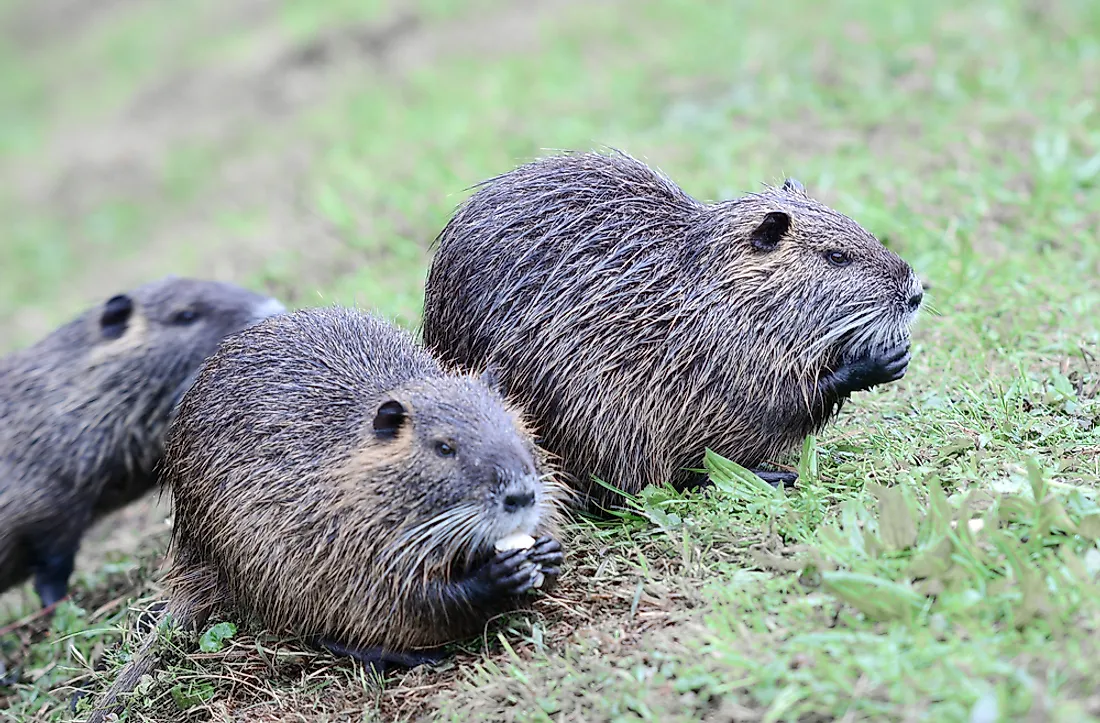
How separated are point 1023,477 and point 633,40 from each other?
6583mm

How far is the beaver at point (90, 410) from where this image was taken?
5.00m

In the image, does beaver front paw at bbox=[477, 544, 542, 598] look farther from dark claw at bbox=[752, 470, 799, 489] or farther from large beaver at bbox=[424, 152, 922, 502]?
dark claw at bbox=[752, 470, 799, 489]

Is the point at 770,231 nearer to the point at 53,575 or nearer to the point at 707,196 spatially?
the point at 707,196

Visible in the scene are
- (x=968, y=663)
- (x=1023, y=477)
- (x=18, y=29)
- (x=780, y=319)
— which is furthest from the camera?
(x=18, y=29)

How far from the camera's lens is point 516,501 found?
10.1 feet

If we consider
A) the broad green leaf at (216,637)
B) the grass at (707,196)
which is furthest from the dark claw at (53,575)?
the broad green leaf at (216,637)

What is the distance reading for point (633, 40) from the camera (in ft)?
29.8

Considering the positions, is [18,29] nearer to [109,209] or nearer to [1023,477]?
[109,209]

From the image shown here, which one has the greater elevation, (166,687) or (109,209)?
(109,209)

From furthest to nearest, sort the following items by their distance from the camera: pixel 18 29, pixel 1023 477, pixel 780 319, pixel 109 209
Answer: pixel 18 29
pixel 109 209
pixel 780 319
pixel 1023 477

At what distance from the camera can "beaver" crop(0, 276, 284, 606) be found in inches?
197

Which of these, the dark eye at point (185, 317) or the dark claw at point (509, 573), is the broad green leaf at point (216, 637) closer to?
the dark claw at point (509, 573)

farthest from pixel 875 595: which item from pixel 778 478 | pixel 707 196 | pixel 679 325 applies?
pixel 707 196

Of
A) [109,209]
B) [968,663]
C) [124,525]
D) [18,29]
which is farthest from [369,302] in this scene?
[18,29]
